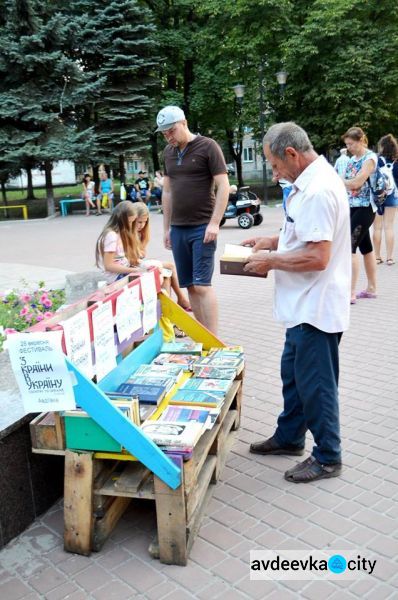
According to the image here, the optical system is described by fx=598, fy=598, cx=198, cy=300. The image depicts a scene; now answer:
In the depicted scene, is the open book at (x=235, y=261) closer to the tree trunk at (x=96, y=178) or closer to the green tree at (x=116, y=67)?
the green tree at (x=116, y=67)

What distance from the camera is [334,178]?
2803 mm

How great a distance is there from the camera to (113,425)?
2492mm

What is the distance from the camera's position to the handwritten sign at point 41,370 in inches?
92.0

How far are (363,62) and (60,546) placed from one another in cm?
2307

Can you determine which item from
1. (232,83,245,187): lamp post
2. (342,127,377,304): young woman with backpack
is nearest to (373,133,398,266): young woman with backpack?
(342,127,377,304): young woman with backpack

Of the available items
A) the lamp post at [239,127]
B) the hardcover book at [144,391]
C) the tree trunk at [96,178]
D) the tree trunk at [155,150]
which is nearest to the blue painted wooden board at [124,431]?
the hardcover book at [144,391]

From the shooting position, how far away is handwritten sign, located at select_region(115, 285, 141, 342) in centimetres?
311

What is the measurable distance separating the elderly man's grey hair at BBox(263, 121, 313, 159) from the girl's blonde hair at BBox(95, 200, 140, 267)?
2.46 metres

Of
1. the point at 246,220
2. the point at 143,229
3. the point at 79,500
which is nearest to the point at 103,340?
the point at 79,500

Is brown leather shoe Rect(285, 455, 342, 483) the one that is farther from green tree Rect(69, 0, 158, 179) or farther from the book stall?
green tree Rect(69, 0, 158, 179)

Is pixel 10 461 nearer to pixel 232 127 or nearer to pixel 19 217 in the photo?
pixel 19 217

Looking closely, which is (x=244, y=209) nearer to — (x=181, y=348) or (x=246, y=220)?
(x=246, y=220)

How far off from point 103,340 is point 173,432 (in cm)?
56

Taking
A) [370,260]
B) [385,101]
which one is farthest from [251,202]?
[385,101]
